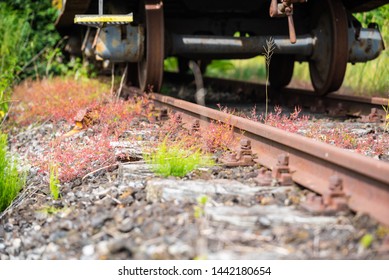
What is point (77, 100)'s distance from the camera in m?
6.66

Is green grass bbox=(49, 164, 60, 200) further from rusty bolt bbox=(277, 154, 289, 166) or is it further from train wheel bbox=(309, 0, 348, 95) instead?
train wheel bbox=(309, 0, 348, 95)

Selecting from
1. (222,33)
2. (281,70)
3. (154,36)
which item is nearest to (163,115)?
(154,36)

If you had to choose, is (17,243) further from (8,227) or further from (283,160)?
(283,160)

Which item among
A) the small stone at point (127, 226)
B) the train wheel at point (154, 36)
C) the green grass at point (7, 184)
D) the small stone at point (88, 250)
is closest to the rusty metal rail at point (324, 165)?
the small stone at point (127, 226)

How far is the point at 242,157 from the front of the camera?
12.5 feet

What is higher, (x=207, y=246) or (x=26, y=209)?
(x=207, y=246)

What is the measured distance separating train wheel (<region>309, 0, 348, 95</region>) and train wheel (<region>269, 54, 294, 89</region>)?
995mm

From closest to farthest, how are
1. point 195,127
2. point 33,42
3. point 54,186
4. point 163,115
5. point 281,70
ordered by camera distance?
point 54,186, point 195,127, point 163,115, point 281,70, point 33,42

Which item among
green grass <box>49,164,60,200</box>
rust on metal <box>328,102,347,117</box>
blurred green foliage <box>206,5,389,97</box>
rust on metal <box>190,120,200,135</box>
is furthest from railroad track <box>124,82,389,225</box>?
blurred green foliage <box>206,5,389,97</box>

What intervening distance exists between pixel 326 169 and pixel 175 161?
82cm

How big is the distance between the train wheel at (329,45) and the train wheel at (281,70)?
995 millimetres
